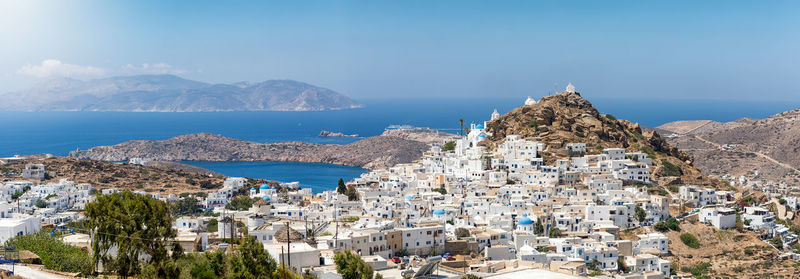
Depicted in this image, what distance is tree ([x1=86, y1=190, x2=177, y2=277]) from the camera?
17797mm

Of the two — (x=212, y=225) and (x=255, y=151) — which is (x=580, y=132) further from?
(x=255, y=151)

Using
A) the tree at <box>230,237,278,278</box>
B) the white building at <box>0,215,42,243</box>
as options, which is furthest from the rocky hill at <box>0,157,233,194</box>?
the tree at <box>230,237,278,278</box>

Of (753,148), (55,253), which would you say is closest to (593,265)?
(55,253)

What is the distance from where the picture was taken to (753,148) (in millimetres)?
78875

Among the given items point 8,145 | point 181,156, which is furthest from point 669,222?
point 8,145

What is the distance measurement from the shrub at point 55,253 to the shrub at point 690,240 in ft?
78.3

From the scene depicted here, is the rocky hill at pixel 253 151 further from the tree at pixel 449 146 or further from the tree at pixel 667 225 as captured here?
the tree at pixel 667 225

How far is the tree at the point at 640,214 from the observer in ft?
112

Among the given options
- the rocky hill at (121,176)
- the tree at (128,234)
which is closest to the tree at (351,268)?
the tree at (128,234)

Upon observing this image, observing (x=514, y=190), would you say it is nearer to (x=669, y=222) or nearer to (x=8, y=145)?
(x=669, y=222)

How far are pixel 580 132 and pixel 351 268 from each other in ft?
111

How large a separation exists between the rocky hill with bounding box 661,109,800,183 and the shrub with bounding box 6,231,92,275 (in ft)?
194

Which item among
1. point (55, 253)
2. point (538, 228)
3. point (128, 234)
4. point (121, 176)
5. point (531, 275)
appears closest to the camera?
point (531, 275)

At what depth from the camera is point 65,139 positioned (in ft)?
412
